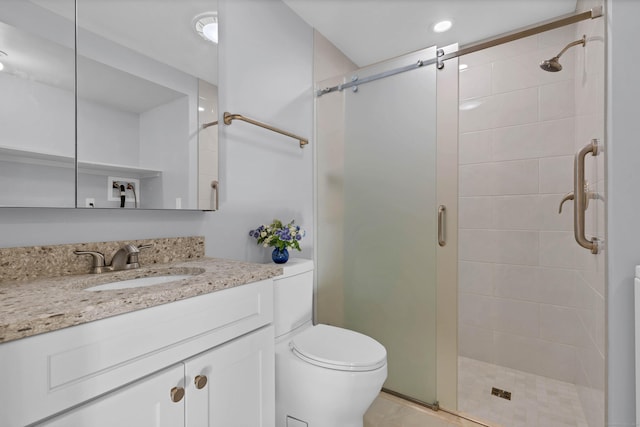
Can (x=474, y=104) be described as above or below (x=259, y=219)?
above

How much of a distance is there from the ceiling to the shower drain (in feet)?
7.76

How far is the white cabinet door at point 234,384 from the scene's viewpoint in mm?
885

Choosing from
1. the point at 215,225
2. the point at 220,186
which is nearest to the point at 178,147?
the point at 220,186

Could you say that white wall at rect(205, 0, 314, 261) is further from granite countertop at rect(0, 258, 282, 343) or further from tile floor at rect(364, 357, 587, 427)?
tile floor at rect(364, 357, 587, 427)

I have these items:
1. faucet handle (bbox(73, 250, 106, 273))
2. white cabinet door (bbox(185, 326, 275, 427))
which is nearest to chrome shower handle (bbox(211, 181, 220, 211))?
faucet handle (bbox(73, 250, 106, 273))

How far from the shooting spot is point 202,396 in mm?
898

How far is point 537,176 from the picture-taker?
210 centimetres

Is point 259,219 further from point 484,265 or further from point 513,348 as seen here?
point 513,348

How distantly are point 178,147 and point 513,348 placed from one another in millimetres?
2471

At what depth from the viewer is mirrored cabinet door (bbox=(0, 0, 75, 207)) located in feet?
3.06

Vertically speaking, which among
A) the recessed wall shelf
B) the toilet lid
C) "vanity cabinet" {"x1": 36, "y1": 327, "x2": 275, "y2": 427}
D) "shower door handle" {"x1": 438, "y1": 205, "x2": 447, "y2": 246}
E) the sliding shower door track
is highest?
the recessed wall shelf

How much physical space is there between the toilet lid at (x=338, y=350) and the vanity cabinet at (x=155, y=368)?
0.22 meters

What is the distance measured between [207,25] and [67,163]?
36.0 inches

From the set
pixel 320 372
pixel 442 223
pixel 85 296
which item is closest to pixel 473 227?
pixel 442 223
